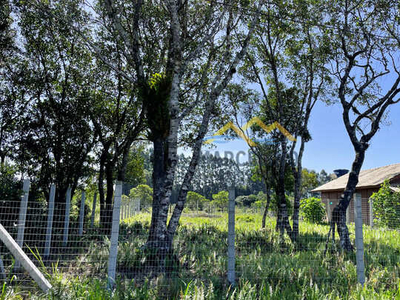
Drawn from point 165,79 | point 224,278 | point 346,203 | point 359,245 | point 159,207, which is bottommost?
point 224,278

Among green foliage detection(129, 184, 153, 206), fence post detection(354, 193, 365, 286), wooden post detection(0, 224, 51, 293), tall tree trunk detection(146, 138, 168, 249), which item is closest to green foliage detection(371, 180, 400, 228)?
fence post detection(354, 193, 365, 286)

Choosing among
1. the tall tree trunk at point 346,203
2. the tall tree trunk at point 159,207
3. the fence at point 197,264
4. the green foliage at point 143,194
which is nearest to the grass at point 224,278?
the fence at point 197,264

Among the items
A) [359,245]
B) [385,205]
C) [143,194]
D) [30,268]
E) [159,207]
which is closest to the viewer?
[30,268]

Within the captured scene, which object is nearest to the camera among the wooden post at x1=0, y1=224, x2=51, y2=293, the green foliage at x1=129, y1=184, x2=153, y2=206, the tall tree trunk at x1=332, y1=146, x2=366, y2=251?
the wooden post at x1=0, y1=224, x2=51, y2=293

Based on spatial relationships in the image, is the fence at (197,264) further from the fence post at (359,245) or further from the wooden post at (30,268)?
the wooden post at (30,268)

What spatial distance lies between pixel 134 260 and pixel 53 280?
1.80 metres

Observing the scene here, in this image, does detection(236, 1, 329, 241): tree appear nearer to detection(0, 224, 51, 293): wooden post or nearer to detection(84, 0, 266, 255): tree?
detection(84, 0, 266, 255): tree

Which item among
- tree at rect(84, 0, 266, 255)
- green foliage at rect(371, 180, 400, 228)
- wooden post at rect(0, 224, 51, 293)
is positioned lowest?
wooden post at rect(0, 224, 51, 293)

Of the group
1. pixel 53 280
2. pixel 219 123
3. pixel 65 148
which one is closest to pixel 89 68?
pixel 65 148

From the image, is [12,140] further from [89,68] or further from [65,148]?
[89,68]

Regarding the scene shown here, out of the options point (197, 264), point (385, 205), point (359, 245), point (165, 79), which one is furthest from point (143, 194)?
point (359, 245)

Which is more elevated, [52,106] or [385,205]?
[52,106]

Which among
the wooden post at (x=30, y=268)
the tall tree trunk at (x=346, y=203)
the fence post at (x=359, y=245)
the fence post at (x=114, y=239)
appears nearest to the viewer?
the wooden post at (x=30, y=268)

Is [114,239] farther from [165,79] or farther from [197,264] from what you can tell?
[165,79]
